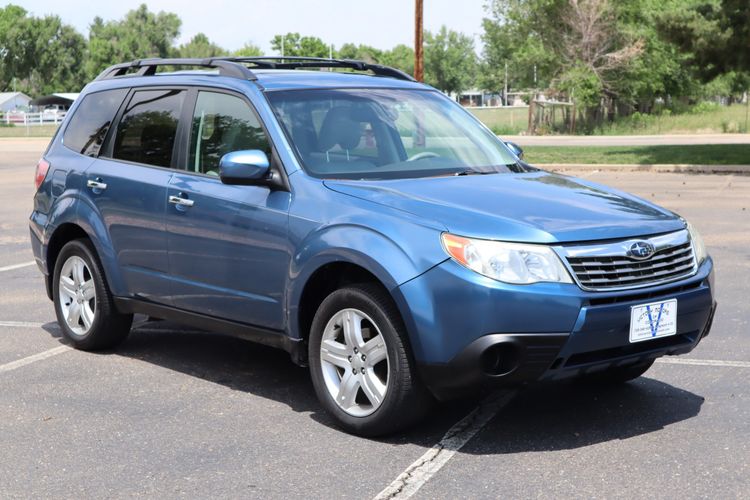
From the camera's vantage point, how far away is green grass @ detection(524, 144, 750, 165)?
85.3 feet

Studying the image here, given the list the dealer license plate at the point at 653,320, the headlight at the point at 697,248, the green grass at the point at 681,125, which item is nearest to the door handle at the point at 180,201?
the dealer license plate at the point at 653,320

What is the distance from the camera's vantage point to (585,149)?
101 feet

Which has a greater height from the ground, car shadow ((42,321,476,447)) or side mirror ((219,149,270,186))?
side mirror ((219,149,270,186))

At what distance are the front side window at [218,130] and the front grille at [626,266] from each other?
79.2 inches

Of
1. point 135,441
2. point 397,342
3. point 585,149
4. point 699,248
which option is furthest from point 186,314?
point 585,149

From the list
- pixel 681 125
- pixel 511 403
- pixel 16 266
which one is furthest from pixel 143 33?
pixel 511 403

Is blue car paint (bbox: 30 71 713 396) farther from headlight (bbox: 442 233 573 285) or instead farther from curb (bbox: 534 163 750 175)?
curb (bbox: 534 163 750 175)

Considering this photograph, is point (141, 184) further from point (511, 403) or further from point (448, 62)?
point (448, 62)

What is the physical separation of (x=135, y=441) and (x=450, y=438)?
59.3 inches

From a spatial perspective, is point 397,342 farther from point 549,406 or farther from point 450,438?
point 549,406

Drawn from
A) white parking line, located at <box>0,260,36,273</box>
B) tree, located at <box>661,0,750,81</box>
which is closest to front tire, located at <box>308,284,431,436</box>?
white parking line, located at <box>0,260,36,273</box>

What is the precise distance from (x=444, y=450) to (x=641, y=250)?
1.29 meters

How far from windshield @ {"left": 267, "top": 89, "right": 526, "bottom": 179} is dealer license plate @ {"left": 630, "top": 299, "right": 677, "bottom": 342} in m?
1.41

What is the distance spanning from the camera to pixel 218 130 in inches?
254
